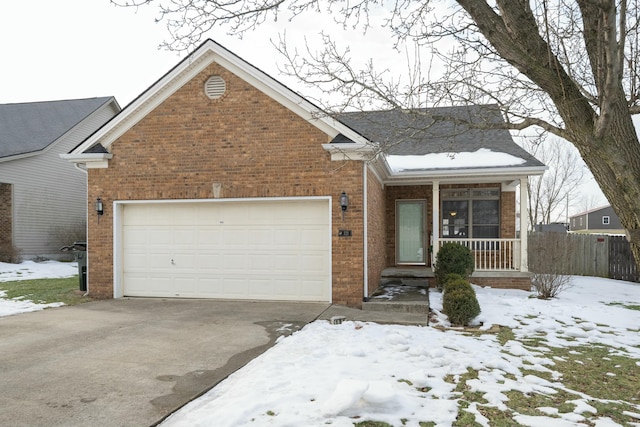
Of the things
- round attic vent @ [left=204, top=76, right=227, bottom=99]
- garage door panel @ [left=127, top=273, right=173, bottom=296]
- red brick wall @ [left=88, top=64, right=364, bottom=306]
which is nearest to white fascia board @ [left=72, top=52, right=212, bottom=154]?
red brick wall @ [left=88, top=64, right=364, bottom=306]

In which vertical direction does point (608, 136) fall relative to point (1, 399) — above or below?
above

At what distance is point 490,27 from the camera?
12.7ft

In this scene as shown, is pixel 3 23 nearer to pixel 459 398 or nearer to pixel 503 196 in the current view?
pixel 459 398

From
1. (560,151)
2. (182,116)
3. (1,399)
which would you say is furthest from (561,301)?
(560,151)

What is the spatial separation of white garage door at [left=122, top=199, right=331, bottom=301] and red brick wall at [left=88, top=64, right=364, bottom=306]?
14.6 inches

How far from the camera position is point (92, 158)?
1048 centimetres

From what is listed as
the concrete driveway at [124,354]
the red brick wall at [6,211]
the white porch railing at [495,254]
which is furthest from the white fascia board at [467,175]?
the red brick wall at [6,211]

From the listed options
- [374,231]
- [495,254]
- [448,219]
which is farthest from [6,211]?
[495,254]

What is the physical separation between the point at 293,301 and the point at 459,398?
5710 mm

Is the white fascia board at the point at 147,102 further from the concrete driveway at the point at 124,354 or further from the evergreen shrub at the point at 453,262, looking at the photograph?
the evergreen shrub at the point at 453,262

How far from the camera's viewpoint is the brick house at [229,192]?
31.1 ft

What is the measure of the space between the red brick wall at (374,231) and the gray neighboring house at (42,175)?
15.8 metres

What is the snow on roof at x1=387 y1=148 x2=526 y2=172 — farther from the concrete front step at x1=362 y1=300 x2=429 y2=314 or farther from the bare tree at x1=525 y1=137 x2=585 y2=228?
the bare tree at x1=525 y1=137 x2=585 y2=228

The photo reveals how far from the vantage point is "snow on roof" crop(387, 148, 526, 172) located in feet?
38.5
